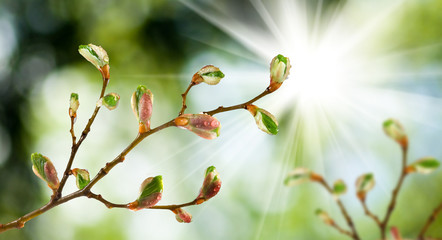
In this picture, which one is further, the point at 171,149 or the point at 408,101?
the point at 171,149

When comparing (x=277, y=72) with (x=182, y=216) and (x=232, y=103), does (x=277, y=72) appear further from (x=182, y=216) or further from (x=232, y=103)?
(x=232, y=103)

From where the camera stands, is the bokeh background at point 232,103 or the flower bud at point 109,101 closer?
the flower bud at point 109,101

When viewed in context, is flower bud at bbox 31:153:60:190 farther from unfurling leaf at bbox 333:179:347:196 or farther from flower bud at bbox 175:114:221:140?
unfurling leaf at bbox 333:179:347:196

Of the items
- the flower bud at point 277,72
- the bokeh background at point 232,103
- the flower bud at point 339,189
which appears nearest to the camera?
the flower bud at point 277,72

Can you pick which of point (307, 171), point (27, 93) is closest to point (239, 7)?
point (27, 93)

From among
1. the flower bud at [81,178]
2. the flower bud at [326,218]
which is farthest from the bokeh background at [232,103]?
the flower bud at [81,178]

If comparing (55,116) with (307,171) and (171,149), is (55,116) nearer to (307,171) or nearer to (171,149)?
(171,149)

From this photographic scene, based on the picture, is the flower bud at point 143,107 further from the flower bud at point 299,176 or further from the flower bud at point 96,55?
the flower bud at point 299,176
